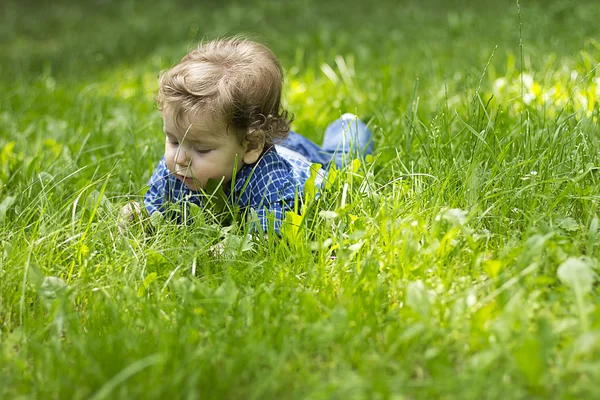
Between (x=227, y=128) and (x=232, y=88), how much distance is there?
0.14 m

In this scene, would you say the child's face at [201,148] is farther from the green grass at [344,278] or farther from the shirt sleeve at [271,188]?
the green grass at [344,278]

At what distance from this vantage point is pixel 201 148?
2447 millimetres

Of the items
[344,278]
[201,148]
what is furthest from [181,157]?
[344,278]

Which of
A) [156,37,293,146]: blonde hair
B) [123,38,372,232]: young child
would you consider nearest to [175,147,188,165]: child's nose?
[123,38,372,232]: young child

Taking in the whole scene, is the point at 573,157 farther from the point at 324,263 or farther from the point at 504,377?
the point at 504,377

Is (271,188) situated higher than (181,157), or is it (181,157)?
(181,157)

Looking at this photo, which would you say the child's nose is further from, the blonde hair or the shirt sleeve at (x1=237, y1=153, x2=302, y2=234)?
the shirt sleeve at (x1=237, y1=153, x2=302, y2=234)

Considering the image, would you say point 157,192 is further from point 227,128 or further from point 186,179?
point 227,128

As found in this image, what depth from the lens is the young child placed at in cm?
240

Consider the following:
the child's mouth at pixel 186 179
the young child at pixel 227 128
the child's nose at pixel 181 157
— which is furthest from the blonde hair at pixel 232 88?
the child's mouth at pixel 186 179

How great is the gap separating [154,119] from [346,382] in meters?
2.39

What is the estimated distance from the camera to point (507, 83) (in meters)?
3.42

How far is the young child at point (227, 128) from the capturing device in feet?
7.88

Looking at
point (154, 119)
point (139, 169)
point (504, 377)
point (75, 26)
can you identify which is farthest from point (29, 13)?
point (504, 377)
